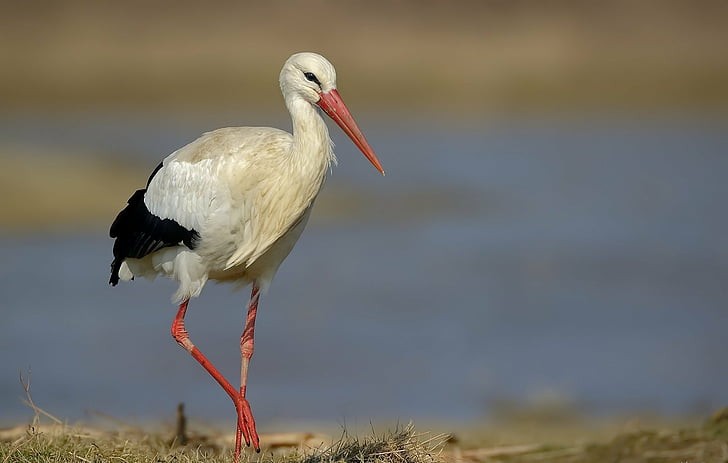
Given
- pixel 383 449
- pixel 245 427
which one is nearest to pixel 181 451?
pixel 245 427

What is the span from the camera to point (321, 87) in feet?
19.5

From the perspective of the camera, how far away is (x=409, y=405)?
9.83m

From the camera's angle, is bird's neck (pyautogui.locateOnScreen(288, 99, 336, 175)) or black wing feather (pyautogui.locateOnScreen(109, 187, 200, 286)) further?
black wing feather (pyautogui.locateOnScreen(109, 187, 200, 286))

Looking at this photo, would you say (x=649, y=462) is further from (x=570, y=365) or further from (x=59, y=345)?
(x=59, y=345)

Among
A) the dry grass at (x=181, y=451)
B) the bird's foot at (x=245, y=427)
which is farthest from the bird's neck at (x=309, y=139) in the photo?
the dry grass at (x=181, y=451)

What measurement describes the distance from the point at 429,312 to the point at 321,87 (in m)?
6.64

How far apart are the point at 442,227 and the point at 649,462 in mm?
10154

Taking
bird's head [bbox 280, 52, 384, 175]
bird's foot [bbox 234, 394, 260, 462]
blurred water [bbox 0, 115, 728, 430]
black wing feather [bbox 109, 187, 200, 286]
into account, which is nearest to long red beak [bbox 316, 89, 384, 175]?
bird's head [bbox 280, 52, 384, 175]

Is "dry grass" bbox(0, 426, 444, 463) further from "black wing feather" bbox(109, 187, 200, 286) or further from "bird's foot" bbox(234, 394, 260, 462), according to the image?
"black wing feather" bbox(109, 187, 200, 286)

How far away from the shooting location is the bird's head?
19.4 feet

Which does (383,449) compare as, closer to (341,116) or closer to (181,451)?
(181,451)

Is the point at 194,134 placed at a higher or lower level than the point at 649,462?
higher

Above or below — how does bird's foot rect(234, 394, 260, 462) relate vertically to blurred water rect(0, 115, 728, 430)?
below

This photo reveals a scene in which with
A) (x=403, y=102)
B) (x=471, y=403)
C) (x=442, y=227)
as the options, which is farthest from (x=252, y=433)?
(x=403, y=102)
